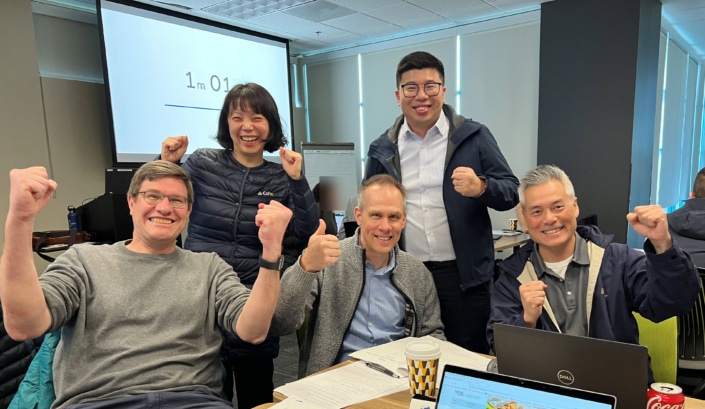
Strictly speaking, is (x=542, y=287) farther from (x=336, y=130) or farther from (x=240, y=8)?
(x=336, y=130)

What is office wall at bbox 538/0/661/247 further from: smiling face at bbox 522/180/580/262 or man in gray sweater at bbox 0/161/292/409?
man in gray sweater at bbox 0/161/292/409

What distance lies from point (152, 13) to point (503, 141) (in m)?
4.14

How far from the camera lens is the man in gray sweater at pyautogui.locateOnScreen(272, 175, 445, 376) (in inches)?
68.7

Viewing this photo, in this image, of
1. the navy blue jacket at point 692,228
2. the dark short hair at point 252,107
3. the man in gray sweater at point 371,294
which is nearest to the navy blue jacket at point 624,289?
the man in gray sweater at point 371,294

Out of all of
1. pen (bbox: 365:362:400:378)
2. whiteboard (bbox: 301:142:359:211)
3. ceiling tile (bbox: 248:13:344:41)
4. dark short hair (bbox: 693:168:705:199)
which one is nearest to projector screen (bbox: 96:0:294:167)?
ceiling tile (bbox: 248:13:344:41)

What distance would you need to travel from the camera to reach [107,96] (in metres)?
4.50

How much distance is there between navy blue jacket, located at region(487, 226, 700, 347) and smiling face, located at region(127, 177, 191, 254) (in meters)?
1.13

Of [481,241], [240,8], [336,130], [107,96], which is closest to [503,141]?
[336,130]

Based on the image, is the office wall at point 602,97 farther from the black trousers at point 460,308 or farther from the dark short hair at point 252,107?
the dark short hair at point 252,107

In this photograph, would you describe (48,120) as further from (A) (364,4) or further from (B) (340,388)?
(B) (340,388)

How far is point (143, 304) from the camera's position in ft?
4.83

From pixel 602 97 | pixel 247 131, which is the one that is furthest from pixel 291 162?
pixel 602 97

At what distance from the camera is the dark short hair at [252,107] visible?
1.89 meters

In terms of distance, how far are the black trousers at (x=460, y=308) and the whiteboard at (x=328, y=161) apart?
4.07m
